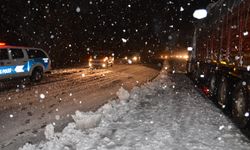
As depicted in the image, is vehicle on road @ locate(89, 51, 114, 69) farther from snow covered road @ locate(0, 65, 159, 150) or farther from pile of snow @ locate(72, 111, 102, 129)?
pile of snow @ locate(72, 111, 102, 129)

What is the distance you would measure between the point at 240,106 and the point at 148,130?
2.65 m

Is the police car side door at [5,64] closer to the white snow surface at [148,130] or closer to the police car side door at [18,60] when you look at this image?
the police car side door at [18,60]

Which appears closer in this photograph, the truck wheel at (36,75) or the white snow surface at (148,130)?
the white snow surface at (148,130)

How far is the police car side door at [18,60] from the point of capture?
50.2ft

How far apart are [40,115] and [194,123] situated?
13.8 feet

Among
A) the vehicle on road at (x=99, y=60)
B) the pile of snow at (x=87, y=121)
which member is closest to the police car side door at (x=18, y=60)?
the pile of snow at (x=87, y=121)

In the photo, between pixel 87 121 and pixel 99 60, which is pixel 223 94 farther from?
pixel 99 60

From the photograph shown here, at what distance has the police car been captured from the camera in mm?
14711

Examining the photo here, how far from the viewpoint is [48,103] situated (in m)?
11.0

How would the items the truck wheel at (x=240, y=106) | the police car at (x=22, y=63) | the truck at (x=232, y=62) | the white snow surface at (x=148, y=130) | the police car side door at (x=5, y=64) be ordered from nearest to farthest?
the white snow surface at (x=148, y=130) → the truck wheel at (x=240, y=106) → the truck at (x=232, y=62) → the police car side door at (x=5, y=64) → the police car at (x=22, y=63)

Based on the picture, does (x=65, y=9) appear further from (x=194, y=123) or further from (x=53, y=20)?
(x=194, y=123)

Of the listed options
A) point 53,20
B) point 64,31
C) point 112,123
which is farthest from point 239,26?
point 64,31

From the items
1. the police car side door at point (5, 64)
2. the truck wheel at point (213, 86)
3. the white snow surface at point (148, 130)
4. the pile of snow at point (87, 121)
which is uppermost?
the police car side door at point (5, 64)

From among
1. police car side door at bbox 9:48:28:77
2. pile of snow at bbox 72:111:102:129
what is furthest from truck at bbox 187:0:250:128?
police car side door at bbox 9:48:28:77
